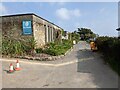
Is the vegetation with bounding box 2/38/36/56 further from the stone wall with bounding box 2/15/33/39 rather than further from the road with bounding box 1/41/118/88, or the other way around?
the road with bounding box 1/41/118/88

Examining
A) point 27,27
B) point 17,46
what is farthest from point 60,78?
point 27,27

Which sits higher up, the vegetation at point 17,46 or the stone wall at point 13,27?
the stone wall at point 13,27

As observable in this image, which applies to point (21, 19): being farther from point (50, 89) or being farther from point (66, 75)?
point (50, 89)

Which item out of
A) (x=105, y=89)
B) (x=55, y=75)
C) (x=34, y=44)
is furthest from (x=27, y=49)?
(x=105, y=89)

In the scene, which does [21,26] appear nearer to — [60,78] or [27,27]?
[27,27]

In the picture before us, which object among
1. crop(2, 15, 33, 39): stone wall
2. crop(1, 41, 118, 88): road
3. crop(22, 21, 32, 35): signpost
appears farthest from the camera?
crop(2, 15, 33, 39): stone wall

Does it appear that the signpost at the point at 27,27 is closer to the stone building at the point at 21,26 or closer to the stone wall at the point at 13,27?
the stone building at the point at 21,26

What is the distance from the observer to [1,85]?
27.8ft

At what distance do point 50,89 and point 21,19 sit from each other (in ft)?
33.6

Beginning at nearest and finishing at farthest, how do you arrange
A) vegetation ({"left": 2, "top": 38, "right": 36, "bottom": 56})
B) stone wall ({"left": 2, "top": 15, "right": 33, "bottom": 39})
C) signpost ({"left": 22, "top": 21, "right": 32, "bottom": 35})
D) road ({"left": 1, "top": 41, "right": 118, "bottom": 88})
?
1. road ({"left": 1, "top": 41, "right": 118, "bottom": 88})
2. vegetation ({"left": 2, "top": 38, "right": 36, "bottom": 56})
3. signpost ({"left": 22, "top": 21, "right": 32, "bottom": 35})
4. stone wall ({"left": 2, "top": 15, "right": 33, "bottom": 39})

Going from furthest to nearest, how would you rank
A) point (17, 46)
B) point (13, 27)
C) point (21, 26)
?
point (13, 27), point (21, 26), point (17, 46)

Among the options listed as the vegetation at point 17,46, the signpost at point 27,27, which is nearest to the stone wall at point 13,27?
the signpost at point 27,27

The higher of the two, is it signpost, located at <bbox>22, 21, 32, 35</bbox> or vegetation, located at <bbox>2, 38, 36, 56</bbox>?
signpost, located at <bbox>22, 21, 32, 35</bbox>

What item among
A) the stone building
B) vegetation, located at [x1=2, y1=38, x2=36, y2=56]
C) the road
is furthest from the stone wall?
the road
